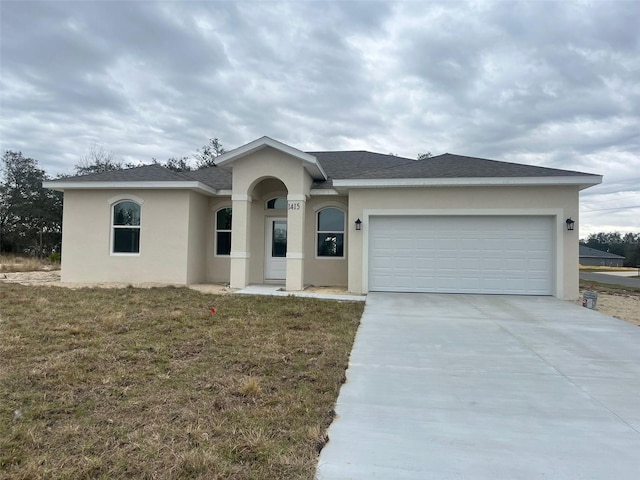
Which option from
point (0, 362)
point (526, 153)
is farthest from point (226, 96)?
point (526, 153)

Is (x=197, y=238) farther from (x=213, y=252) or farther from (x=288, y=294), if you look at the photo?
(x=288, y=294)

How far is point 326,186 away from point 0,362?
935 centimetres

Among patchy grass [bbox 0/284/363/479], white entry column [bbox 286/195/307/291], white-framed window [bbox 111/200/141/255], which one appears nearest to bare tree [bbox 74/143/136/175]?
white-framed window [bbox 111/200/141/255]

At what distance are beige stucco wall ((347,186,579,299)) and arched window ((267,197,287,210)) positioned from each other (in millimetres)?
3044

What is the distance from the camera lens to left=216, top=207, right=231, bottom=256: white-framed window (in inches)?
537

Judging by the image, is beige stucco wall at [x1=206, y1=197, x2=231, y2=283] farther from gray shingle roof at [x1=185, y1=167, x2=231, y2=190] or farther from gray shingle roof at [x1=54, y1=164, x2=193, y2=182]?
gray shingle roof at [x1=54, y1=164, x2=193, y2=182]

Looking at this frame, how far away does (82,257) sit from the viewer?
12.7 metres

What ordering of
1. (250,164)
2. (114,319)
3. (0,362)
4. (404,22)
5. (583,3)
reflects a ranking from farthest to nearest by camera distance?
1. (250,164)
2. (404,22)
3. (583,3)
4. (114,319)
5. (0,362)

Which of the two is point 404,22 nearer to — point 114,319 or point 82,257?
point 114,319

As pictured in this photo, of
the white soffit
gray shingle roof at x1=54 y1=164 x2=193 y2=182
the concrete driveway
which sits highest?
the white soffit

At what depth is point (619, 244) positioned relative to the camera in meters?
68.2

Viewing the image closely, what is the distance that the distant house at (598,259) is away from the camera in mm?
51844

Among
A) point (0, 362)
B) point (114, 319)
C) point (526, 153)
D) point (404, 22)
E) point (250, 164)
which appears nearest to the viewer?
point (0, 362)

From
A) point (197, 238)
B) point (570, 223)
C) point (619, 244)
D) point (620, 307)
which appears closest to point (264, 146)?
point (197, 238)
